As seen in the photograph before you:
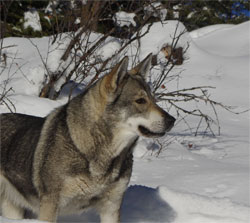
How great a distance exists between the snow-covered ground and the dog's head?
1174 mm

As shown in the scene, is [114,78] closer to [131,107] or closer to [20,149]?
[131,107]

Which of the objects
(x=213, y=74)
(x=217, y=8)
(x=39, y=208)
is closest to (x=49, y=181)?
(x=39, y=208)

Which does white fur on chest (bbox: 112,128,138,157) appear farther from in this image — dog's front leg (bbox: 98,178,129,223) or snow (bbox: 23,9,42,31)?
snow (bbox: 23,9,42,31)

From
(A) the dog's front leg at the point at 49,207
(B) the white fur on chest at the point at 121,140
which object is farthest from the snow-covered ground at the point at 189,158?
(B) the white fur on chest at the point at 121,140

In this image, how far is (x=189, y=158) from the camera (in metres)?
7.70

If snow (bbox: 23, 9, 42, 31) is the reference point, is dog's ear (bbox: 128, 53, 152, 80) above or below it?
above

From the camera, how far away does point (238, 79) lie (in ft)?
49.1

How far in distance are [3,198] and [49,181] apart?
34.6 inches

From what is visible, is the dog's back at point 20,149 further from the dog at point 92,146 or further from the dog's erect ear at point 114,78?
the dog's erect ear at point 114,78

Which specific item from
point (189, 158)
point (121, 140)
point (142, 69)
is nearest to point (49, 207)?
point (121, 140)

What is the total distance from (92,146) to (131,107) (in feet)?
1.46

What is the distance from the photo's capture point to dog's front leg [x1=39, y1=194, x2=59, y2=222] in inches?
146

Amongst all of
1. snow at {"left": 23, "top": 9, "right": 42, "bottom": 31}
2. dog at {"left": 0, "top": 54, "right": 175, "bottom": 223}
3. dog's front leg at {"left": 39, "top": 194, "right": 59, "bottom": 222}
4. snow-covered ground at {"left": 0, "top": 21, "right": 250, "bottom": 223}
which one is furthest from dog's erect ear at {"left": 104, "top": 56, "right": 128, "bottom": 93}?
snow at {"left": 23, "top": 9, "right": 42, "bottom": 31}

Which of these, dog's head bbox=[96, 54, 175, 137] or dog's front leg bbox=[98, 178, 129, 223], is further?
dog's front leg bbox=[98, 178, 129, 223]
